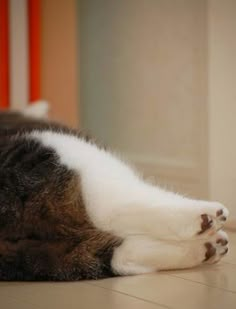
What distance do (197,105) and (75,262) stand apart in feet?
4.78

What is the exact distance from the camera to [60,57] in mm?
3400

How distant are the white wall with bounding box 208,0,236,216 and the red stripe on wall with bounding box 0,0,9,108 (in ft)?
3.59

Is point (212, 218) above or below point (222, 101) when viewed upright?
below

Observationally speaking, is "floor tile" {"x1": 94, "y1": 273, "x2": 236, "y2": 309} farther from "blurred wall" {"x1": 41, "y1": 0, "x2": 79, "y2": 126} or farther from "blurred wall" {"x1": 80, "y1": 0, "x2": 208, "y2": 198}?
"blurred wall" {"x1": 41, "y1": 0, "x2": 79, "y2": 126}

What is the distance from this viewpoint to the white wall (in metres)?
2.56

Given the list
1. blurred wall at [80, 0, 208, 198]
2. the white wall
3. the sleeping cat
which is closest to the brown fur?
the sleeping cat

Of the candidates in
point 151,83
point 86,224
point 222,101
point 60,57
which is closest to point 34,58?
point 60,57

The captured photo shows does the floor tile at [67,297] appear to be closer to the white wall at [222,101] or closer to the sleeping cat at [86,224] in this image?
the sleeping cat at [86,224]

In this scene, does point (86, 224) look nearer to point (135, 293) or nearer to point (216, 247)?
point (135, 293)

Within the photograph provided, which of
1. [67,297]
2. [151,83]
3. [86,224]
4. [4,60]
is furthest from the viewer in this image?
[4,60]

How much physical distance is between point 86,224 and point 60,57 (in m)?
2.02

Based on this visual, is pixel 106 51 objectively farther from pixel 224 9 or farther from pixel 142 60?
pixel 224 9

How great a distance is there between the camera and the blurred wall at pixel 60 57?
11.0 ft

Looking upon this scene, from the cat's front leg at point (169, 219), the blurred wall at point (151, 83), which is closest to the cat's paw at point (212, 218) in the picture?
the cat's front leg at point (169, 219)
